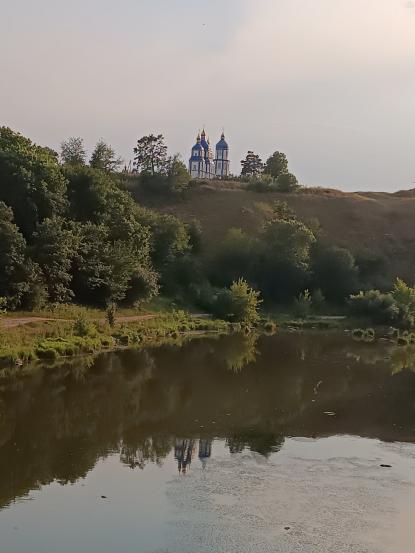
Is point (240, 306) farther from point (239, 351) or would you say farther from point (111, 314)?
point (111, 314)

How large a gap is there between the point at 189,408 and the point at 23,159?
23.0 meters

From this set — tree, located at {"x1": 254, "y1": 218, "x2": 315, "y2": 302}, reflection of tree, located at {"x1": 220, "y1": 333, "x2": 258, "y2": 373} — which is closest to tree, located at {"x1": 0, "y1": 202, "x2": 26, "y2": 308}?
reflection of tree, located at {"x1": 220, "y1": 333, "x2": 258, "y2": 373}

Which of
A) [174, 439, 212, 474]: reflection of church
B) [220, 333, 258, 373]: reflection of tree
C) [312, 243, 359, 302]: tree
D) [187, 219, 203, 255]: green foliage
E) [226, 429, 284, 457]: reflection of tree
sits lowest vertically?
[226, 429, 284, 457]: reflection of tree

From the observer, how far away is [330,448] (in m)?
20.0

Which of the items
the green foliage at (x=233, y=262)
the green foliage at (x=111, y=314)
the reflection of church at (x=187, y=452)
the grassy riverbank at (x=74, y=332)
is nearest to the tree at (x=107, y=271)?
the green foliage at (x=111, y=314)

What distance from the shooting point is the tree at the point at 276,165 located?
310 ft

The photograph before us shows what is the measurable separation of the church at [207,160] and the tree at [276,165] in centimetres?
3658

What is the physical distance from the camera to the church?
441 ft

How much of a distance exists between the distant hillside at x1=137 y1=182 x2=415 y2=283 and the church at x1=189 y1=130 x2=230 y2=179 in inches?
1783

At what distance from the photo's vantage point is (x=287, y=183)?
8644 cm

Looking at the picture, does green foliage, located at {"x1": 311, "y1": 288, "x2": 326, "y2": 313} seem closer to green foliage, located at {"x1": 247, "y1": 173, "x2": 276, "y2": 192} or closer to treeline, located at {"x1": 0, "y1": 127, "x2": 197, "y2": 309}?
treeline, located at {"x1": 0, "y1": 127, "x2": 197, "y2": 309}

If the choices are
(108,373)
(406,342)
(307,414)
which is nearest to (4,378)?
(108,373)

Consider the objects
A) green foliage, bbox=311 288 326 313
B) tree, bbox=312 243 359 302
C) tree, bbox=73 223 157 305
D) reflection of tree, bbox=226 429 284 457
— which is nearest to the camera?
reflection of tree, bbox=226 429 284 457

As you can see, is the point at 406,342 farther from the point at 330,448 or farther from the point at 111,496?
the point at 111,496
